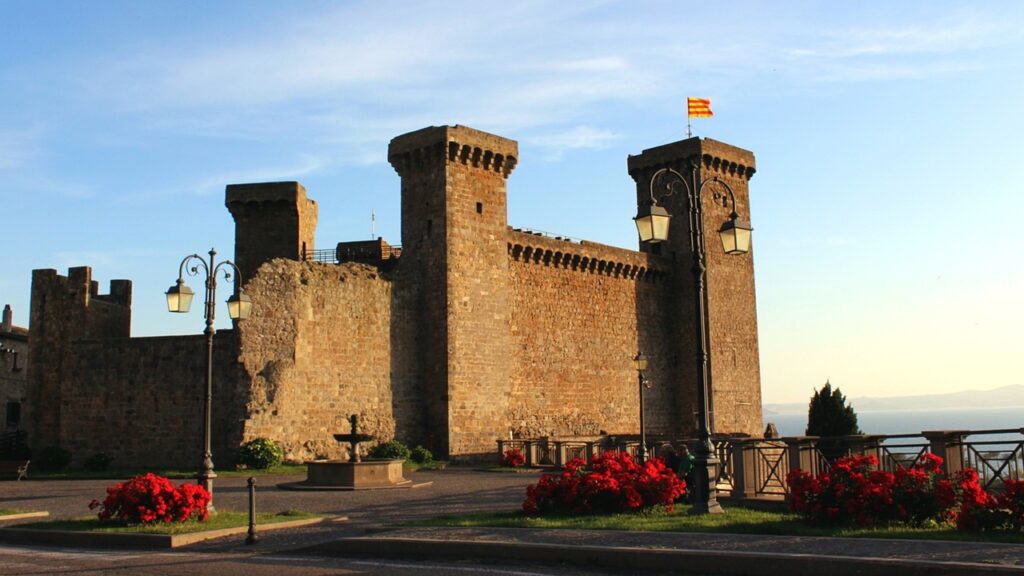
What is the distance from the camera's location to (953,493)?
46.3 feet

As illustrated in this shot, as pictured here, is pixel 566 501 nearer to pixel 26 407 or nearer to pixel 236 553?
pixel 236 553

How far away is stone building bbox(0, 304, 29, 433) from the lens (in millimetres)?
47281

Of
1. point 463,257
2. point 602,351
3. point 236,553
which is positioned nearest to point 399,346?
point 463,257

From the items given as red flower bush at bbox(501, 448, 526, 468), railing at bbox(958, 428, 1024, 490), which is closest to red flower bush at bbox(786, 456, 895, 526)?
railing at bbox(958, 428, 1024, 490)

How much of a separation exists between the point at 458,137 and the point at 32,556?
83.6ft

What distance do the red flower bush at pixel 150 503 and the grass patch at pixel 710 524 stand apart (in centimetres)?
383

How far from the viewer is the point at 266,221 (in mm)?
43062

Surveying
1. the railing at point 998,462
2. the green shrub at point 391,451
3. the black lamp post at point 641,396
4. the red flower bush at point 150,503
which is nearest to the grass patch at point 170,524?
the red flower bush at point 150,503

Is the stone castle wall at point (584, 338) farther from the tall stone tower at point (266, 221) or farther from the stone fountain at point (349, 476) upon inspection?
the stone fountain at point (349, 476)

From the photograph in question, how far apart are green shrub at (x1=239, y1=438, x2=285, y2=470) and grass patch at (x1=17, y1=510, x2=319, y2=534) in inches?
507

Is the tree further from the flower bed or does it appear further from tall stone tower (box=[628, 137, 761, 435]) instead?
the flower bed

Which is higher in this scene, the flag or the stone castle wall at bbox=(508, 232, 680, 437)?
the flag

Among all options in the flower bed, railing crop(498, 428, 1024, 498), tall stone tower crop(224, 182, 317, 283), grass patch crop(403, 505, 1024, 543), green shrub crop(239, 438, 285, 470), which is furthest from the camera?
tall stone tower crop(224, 182, 317, 283)

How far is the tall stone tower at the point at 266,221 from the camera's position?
42625 millimetres
